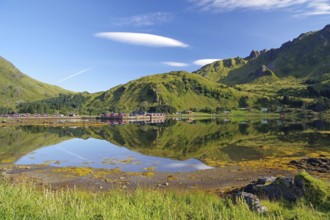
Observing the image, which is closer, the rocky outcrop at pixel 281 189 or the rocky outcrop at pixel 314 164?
the rocky outcrop at pixel 281 189

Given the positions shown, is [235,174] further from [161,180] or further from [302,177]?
[302,177]

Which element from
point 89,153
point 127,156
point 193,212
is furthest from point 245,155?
point 193,212

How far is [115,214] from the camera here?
46.4 feet

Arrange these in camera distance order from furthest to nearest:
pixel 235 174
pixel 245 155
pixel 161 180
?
pixel 245 155 < pixel 235 174 < pixel 161 180

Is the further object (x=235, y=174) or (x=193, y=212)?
(x=235, y=174)

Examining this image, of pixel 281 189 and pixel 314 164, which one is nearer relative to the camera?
pixel 281 189

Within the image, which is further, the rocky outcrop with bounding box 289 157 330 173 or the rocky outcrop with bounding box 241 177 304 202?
the rocky outcrop with bounding box 289 157 330 173

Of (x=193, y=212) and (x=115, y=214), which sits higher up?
(x=115, y=214)

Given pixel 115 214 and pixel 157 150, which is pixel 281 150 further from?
pixel 115 214

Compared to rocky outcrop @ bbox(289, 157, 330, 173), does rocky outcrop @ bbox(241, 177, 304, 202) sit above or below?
above

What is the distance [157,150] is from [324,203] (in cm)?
6452

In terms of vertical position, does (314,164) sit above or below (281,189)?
below

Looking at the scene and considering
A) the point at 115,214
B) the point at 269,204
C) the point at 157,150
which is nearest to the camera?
the point at 115,214

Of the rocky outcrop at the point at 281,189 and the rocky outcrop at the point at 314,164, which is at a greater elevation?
the rocky outcrop at the point at 281,189
